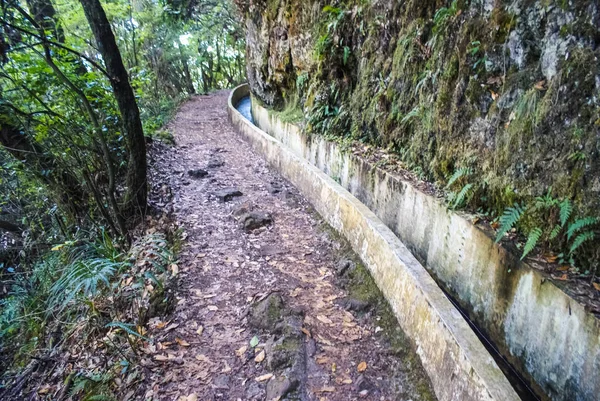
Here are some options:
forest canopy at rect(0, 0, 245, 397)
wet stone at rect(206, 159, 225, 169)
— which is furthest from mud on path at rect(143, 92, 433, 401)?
wet stone at rect(206, 159, 225, 169)

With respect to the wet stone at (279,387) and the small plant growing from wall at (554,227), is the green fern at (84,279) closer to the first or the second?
the wet stone at (279,387)

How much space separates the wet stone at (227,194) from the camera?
6.96m

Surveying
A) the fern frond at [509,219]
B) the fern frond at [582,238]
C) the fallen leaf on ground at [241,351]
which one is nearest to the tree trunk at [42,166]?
the fallen leaf on ground at [241,351]

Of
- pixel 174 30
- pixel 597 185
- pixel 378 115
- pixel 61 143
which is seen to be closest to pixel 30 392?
pixel 61 143

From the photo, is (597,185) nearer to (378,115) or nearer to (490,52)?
(490,52)

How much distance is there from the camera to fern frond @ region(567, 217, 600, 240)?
289 centimetres

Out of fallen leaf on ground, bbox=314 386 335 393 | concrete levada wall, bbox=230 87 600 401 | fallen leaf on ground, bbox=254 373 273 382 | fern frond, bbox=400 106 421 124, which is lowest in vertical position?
fallen leaf on ground, bbox=254 373 273 382

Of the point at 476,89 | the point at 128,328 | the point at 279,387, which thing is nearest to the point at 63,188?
the point at 128,328

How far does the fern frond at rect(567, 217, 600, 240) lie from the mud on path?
1711mm

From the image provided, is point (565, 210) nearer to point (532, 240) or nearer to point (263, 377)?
point (532, 240)

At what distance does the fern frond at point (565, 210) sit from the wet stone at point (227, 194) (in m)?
5.36

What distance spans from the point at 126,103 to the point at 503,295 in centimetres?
588

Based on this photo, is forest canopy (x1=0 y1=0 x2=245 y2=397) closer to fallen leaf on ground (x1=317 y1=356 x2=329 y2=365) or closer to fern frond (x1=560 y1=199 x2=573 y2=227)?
fallen leaf on ground (x1=317 y1=356 x2=329 y2=365)

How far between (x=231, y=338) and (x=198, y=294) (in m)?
0.85
